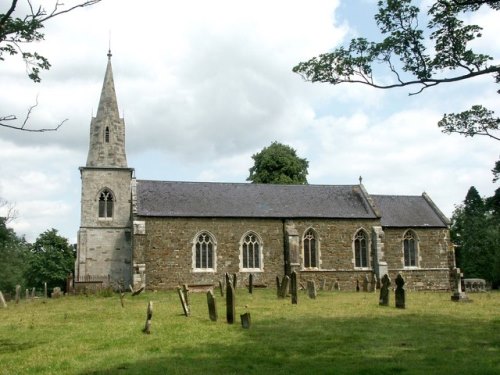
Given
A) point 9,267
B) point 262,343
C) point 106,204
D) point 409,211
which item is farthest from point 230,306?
point 9,267

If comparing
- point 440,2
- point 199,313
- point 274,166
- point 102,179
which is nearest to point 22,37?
point 440,2

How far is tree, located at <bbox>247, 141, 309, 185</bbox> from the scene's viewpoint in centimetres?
5062

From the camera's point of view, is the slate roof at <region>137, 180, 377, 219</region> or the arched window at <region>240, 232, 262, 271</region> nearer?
the slate roof at <region>137, 180, 377, 219</region>

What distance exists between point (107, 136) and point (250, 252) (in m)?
12.8

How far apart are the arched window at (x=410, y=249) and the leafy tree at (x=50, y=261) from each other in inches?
1499

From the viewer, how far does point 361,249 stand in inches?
1395

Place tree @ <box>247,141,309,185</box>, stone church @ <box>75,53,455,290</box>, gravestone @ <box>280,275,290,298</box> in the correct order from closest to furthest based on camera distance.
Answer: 1. gravestone @ <box>280,275,290,298</box>
2. stone church @ <box>75,53,455,290</box>
3. tree @ <box>247,141,309,185</box>

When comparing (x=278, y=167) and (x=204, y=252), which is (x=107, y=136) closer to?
(x=204, y=252)

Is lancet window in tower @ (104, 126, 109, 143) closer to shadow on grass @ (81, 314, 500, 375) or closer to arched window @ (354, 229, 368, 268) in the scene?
arched window @ (354, 229, 368, 268)

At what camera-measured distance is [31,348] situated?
38.0 feet

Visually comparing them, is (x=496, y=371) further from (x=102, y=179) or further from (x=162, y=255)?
(x=102, y=179)

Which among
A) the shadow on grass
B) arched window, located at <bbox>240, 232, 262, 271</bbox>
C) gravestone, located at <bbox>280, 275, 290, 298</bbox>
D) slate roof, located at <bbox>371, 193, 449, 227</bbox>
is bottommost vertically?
the shadow on grass

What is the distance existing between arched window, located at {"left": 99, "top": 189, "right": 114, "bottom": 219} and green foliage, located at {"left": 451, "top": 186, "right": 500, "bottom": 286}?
33.1 metres

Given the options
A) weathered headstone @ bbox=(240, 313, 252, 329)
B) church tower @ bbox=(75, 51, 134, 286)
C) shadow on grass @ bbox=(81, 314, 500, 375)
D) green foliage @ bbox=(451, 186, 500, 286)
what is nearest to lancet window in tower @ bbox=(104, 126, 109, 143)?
church tower @ bbox=(75, 51, 134, 286)
